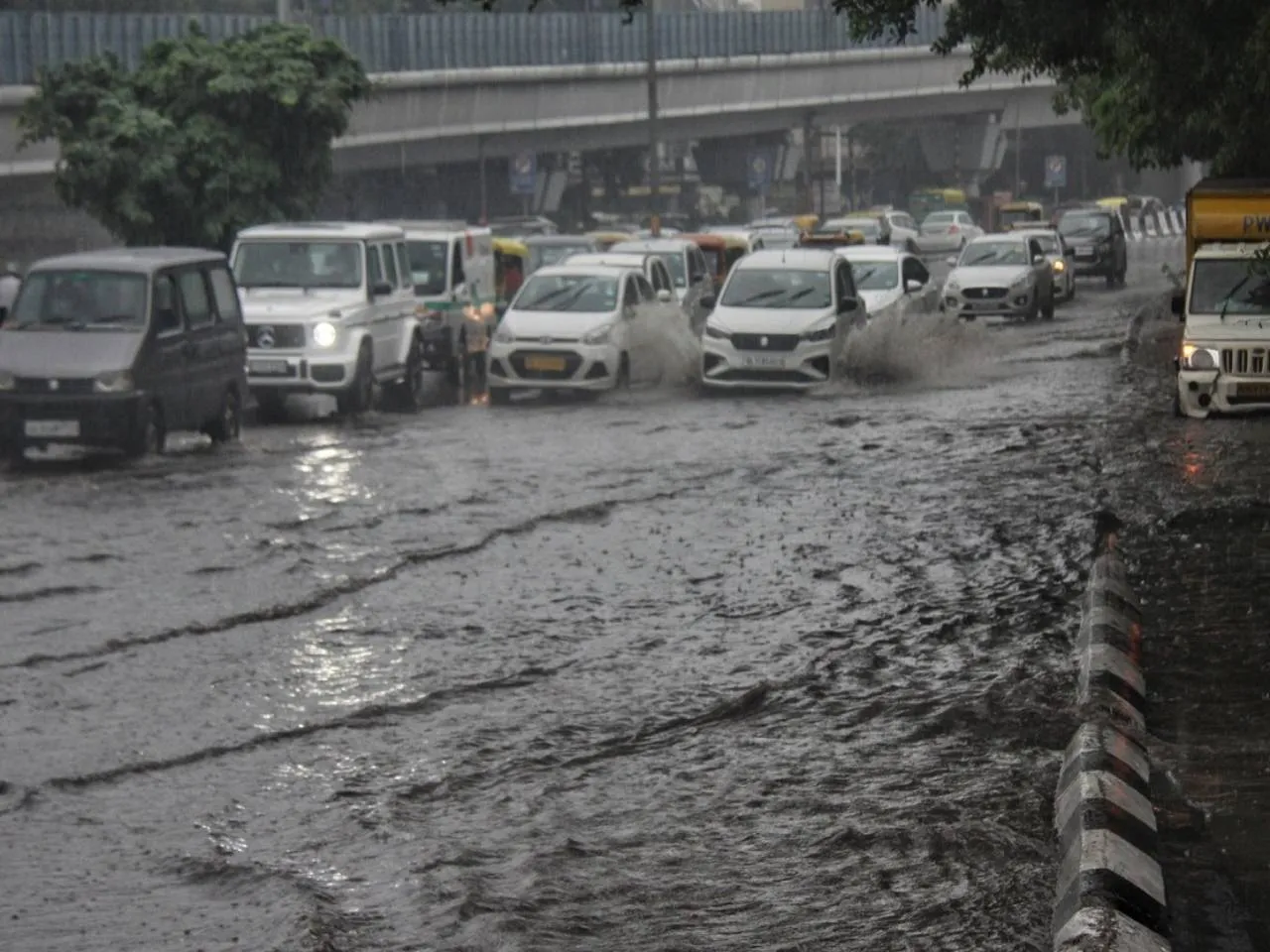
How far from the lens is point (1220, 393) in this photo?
1883 centimetres

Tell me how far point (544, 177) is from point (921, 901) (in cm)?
7036

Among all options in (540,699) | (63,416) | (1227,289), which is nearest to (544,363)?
(63,416)

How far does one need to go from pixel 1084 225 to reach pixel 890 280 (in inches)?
844

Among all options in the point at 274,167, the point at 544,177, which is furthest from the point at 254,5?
the point at 274,167

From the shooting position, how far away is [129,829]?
7.85 m

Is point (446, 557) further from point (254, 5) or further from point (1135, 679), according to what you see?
point (254, 5)

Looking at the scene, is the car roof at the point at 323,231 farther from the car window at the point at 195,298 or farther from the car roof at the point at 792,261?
the car roof at the point at 792,261

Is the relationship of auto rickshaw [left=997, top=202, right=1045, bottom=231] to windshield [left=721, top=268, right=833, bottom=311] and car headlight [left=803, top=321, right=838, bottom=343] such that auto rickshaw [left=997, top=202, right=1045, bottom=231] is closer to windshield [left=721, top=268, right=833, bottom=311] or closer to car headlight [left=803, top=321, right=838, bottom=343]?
windshield [left=721, top=268, right=833, bottom=311]

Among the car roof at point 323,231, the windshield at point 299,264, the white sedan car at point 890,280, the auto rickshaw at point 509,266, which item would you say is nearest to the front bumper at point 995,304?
the white sedan car at point 890,280

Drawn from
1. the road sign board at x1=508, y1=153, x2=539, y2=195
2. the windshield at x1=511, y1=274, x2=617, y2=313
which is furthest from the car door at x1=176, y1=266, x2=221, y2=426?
the road sign board at x1=508, y1=153, x2=539, y2=195

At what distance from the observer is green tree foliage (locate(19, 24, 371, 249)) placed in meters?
31.0

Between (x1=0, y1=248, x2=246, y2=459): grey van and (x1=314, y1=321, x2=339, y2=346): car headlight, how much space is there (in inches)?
87.2

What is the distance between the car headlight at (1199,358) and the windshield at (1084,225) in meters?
32.8

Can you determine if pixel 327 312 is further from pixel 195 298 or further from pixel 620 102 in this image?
pixel 620 102
